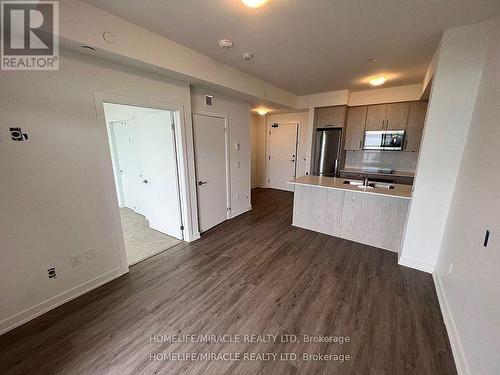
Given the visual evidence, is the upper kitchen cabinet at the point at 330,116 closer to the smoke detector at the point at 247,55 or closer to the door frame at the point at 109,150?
the smoke detector at the point at 247,55

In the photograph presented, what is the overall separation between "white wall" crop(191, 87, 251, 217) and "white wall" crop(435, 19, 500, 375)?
339 cm

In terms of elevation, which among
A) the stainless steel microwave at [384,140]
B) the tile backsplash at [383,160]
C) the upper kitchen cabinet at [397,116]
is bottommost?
the tile backsplash at [383,160]

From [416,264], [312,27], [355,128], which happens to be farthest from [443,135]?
[355,128]

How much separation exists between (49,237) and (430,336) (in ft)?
12.0

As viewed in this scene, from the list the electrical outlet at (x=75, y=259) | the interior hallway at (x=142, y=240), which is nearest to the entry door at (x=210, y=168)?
the interior hallway at (x=142, y=240)

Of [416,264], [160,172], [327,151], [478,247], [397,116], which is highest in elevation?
[397,116]

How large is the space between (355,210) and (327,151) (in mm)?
2350

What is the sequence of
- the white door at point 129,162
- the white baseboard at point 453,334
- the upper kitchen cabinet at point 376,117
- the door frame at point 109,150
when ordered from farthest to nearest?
the upper kitchen cabinet at point 376,117 < the white door at point 129,162 < the door frame at point 109,150 < the white baseboard at point 453,334

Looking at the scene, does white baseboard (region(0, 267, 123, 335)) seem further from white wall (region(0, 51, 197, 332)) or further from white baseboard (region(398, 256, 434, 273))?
white baseboard (region(398, 256, 434, 273))

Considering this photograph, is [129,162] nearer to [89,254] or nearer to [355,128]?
[89,254]

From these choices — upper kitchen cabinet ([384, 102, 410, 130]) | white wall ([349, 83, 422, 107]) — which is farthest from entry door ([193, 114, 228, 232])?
upper kitchen cabinet ([384, 102, 410, 130])

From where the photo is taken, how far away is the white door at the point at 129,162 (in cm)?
421

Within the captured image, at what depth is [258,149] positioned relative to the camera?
6945 millimetres

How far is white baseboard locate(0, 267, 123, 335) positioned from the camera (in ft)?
5.82
